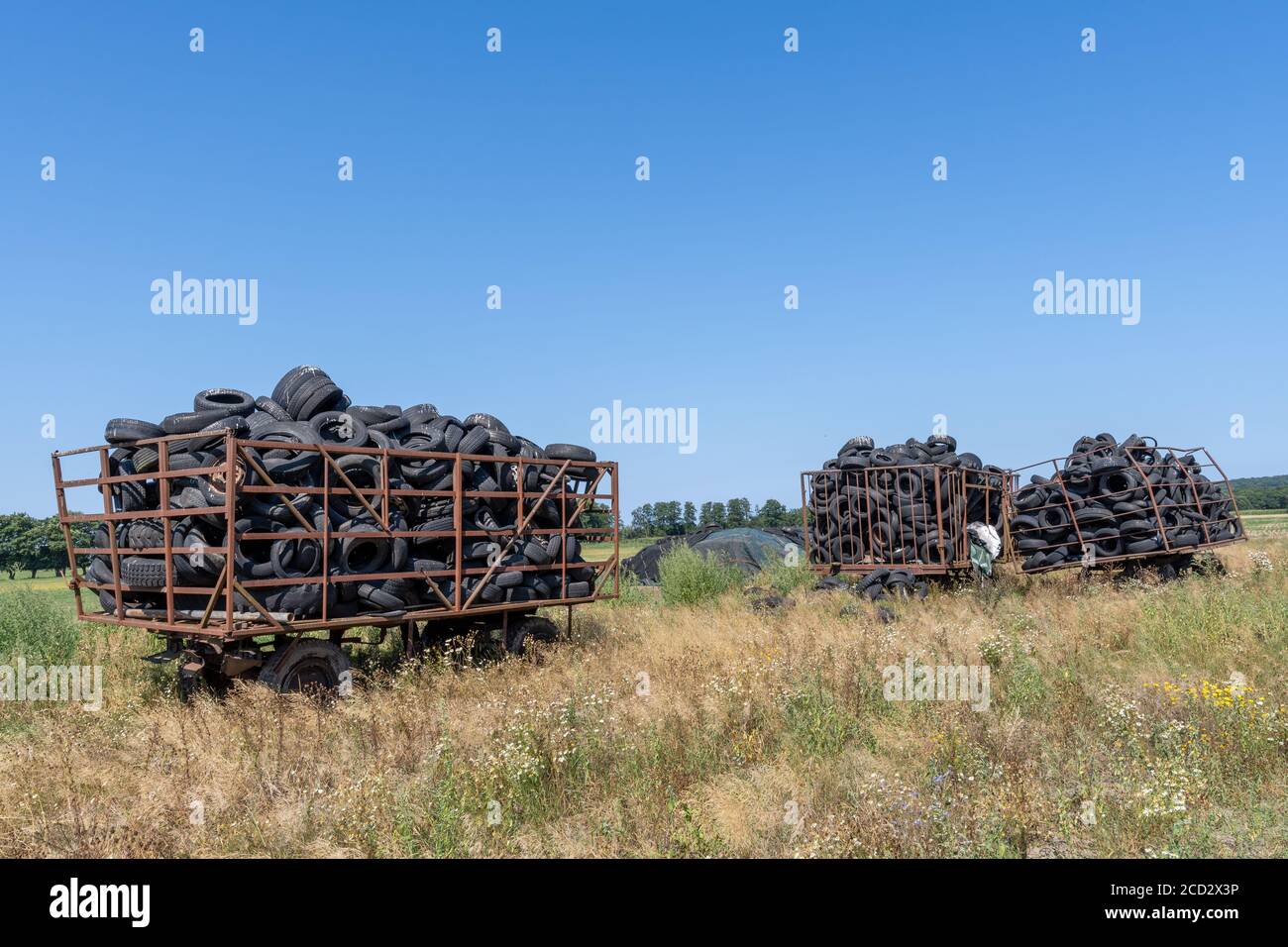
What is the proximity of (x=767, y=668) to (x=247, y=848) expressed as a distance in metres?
4.94

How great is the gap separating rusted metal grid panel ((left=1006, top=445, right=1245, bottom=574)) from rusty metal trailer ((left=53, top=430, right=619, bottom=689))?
10917mm

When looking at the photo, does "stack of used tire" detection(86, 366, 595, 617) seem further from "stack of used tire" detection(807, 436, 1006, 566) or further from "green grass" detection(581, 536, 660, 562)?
"green grass" detection(581, 536, 660, 562)

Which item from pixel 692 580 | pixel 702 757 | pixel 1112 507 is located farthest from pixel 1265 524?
pixel 702 757

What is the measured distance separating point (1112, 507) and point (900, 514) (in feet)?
14.7

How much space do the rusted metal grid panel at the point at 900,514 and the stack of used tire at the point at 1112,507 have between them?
2.56ft

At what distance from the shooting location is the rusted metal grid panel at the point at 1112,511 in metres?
16.0

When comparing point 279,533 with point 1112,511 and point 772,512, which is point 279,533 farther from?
point 772,512

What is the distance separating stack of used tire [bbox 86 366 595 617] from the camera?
795 cm

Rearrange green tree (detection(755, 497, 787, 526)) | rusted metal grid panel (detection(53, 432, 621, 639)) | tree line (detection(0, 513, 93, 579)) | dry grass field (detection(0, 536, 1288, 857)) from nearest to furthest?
dry grass field (detection(0, 536, 1288, 857))
rusted metal grid panel (detection(53, 432, 621, 639))
green tree (detection(755, 497, 787, 526))
tree line (detection(0, 513, 93, 579))

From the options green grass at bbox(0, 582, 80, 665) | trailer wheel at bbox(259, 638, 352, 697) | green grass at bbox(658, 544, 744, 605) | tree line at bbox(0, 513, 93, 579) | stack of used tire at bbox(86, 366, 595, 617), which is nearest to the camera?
stack of used tire at bbox(86, 366, 595, 617)

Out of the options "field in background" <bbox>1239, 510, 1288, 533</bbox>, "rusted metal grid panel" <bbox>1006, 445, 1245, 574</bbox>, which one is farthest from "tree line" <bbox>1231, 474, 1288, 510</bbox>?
"rusted metal grid panel" <bbox>1006, 445, 1245, 574</bbox>

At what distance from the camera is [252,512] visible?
26.0ft

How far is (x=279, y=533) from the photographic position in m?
7.91

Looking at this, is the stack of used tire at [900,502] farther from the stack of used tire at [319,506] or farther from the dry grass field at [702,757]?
the stack of used tire at [319,506]
